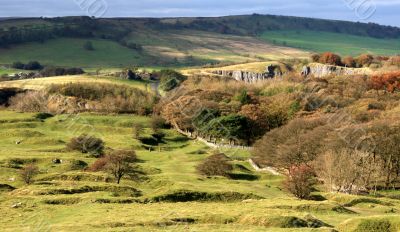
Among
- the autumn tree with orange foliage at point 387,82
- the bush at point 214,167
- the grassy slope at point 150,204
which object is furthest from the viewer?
the autumn tree with orange foliage at point 387,82

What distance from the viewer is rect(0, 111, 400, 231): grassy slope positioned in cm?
4234

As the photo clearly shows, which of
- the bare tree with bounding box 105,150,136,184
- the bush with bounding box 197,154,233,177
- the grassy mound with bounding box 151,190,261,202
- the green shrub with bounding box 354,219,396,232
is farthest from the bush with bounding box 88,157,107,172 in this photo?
the green shrub with bounding box 354,219,396,232

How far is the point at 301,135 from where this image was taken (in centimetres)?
9119

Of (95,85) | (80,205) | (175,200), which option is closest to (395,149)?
(175,200)

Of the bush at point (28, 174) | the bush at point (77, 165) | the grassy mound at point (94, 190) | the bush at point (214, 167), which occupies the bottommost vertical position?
the bush at point (77, 165)

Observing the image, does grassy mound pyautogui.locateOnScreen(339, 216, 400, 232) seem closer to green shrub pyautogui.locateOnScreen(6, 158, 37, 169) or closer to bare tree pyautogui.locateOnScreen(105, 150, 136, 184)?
bare tree pyautogui.locateOnScreen(105, 150, 136, 184)

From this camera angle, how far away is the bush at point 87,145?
95.4 m

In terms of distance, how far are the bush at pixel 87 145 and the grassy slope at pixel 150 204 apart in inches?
80.2

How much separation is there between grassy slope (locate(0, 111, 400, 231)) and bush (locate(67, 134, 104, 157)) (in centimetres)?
204

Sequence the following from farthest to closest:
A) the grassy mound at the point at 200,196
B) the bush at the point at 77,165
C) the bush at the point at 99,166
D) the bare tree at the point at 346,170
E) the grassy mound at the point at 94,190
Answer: the bush at the point at 77,165 < the bush at the point at 99,166 < the bare tree at the point at 346,170 < the grassy mound at the point at 200,196 < the grassy mound at the point at 94,190

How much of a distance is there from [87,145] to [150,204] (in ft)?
147

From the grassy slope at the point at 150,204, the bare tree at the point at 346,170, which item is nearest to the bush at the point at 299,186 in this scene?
the grassy slope at the point at 150,204

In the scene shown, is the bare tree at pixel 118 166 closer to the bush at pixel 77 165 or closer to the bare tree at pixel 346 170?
the bush at pixel 77 165

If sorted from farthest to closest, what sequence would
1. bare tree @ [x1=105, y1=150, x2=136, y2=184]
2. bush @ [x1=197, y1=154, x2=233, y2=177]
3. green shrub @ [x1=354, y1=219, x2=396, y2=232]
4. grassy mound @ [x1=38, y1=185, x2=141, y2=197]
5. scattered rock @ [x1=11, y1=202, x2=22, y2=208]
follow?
bush @ [x1=197, y1=154, x2=233, y2=177] < bare tree @ [x1=105, y1=150, x2=136, y2=184] < grassy mound @ [x1=38, y1=185, x2=141, y2=197] < scattered rock @ [x1=11, y1=202, x2=22, y2=208] < green shrub @ [x1=354, y1=219, x2=396, y2=232]
